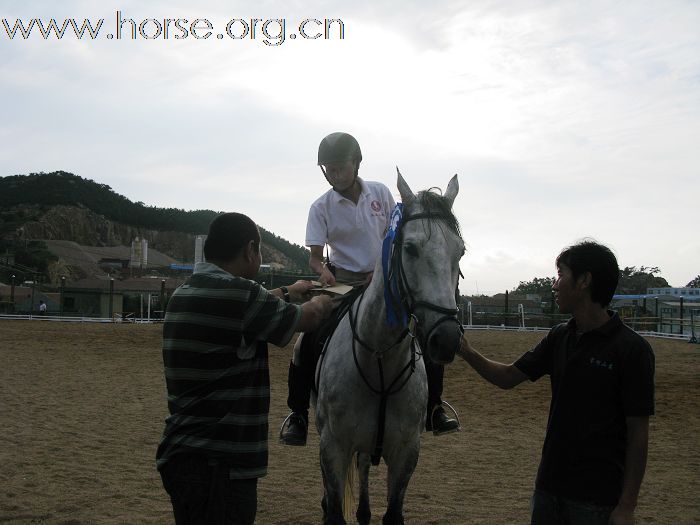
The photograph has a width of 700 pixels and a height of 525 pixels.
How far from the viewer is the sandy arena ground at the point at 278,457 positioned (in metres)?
5.62

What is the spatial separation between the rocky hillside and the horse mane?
10256 centimetres

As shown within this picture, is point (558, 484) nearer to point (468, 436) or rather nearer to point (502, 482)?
point (502, 482)

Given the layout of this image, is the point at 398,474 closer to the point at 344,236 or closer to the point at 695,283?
the point at 344,236

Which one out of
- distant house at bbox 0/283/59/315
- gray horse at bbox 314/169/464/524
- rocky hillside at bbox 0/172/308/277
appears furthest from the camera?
rocky hillside at bbox 0/172/308/277

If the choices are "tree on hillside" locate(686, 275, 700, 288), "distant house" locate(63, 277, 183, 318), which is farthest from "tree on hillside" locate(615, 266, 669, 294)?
"distant house" locate(63, 277, 183, 318)

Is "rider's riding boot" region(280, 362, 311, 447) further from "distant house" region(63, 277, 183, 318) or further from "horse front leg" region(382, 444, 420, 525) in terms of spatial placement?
"distant house" region(63, 277, 183, 318)

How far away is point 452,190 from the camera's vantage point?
3.31m

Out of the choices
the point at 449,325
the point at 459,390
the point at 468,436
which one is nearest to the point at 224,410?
the point at 449,325

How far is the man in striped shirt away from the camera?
98.3 inches

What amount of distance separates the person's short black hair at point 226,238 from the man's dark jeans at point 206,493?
833 mm

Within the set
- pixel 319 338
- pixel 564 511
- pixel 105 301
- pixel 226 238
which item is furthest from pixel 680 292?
pixel 226 238

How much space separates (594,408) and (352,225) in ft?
6.85

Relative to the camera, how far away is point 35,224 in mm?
102938

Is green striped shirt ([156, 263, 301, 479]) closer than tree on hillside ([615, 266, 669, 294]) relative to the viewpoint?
Yes
